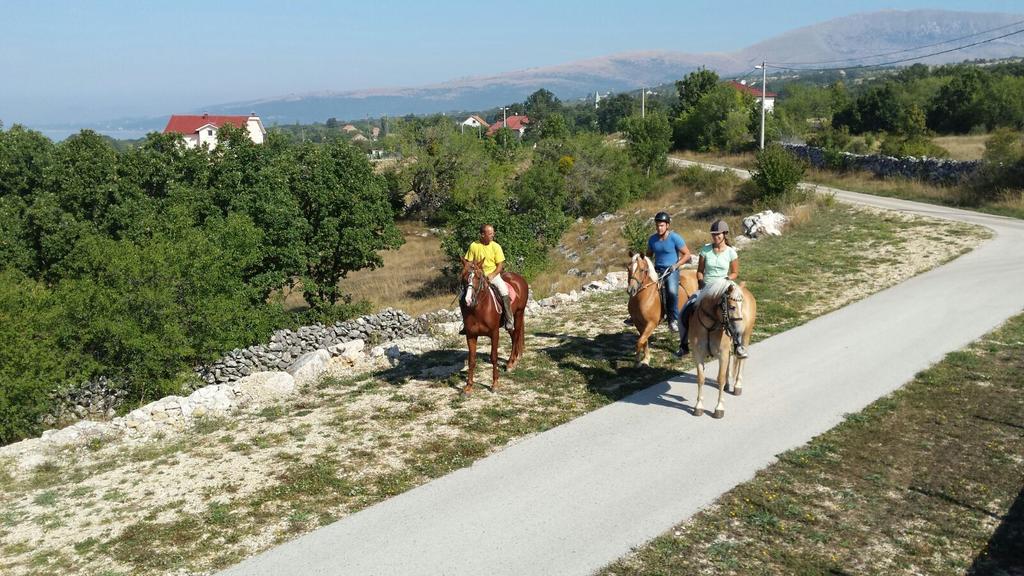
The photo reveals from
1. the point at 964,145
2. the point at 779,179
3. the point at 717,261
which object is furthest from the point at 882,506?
the point at 964,145

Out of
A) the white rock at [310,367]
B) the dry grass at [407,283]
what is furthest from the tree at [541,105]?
the white rock at [310,367]

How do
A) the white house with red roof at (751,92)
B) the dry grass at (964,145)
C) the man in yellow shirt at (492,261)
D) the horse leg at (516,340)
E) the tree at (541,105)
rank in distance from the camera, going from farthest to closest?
the tree at (541,105) → the white house with red roof at (751,92) → the dry grass at (964,145) → the horse leg at (516,340) → the man in yellow shirt at (492,261)

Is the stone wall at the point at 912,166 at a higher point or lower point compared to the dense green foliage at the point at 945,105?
lower

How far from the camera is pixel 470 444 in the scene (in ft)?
33.6

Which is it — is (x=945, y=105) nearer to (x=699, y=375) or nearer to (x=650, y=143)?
(x=650, y=143)

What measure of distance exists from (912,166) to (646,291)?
33625mm

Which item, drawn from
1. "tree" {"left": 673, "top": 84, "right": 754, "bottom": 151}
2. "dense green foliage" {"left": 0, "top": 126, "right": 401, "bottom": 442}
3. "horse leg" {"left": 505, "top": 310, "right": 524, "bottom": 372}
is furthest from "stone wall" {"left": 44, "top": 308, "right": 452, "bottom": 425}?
"tree" {"left": 673, "top": 84, "right": 754, "bottom": 151}

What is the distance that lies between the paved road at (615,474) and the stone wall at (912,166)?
24.6m

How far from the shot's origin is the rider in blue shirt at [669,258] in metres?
12.7

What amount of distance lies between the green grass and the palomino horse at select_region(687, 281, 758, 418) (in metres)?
1.73

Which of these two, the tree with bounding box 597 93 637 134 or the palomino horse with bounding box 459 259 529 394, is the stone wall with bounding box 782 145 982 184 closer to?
the palomino horse with bounding box 459 259 529 394

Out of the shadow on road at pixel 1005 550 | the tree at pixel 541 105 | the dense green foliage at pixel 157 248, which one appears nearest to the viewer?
the shadow on road at pixel 1005 550

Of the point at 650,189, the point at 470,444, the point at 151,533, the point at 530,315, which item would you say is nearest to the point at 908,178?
the point at 650,189

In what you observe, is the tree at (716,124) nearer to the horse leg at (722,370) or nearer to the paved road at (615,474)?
the paved road at (615,474)
